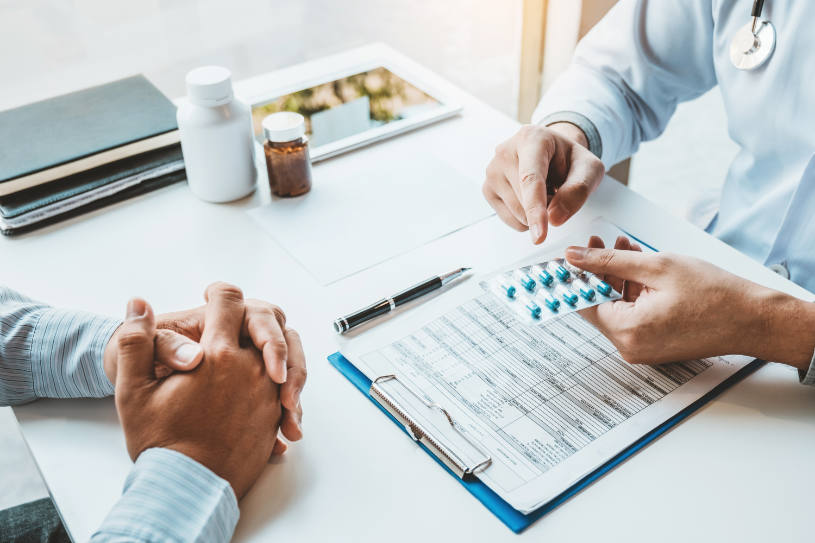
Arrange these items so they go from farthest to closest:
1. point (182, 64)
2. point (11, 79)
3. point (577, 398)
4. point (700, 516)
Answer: point (182, 64)
point (11, 79)
point (577, 398)
point (700, 516)

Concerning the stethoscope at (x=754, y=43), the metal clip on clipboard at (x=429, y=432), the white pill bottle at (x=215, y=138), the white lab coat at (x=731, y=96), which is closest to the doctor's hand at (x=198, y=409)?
the metal clip on clipboard at (x=429, y=432)

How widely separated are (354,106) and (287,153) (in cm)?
26

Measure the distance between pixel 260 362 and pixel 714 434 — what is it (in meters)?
0.45

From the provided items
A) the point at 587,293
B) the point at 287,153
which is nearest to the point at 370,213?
the point at 287,153

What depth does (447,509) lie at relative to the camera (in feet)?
2.07

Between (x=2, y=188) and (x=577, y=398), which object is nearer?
(x=577, y=398)

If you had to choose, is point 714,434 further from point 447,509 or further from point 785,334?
point 447,509

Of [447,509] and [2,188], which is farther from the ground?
[2,188]

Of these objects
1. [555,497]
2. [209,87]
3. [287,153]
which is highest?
[209,87]

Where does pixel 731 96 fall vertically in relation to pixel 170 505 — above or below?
above

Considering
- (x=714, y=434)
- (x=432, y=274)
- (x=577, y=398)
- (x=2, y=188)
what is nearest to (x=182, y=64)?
(x=2, y=188)

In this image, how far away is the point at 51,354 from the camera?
2.40 ft

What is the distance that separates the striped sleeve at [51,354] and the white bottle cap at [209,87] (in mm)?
319

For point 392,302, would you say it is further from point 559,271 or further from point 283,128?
point 283,128
